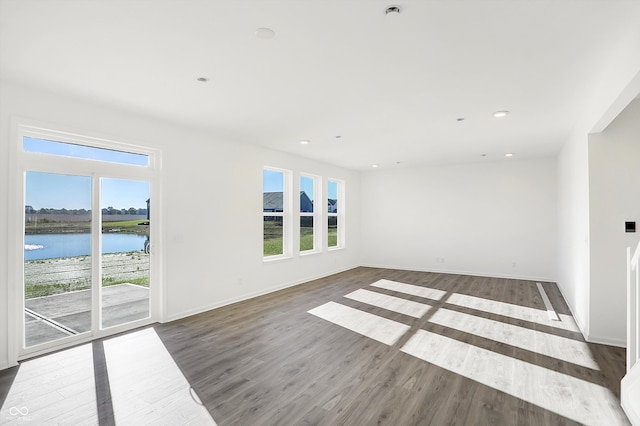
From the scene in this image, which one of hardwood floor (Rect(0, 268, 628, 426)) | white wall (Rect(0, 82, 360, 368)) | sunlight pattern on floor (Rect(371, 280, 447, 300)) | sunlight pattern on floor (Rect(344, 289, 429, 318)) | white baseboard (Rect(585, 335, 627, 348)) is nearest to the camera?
hardwood floor (Rect(0, 268, 628, 426))

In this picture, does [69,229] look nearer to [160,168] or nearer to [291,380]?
[160,168]

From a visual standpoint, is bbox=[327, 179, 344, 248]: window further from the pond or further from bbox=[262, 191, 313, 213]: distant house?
the pond

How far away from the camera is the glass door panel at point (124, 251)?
154 inches

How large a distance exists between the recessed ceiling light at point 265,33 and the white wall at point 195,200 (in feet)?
8.18

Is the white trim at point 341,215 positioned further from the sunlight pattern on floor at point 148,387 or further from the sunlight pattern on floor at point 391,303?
the sunlight pattern on floor at point 148,387

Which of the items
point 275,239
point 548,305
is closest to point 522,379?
point 548,305

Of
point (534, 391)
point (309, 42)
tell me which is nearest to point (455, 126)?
point (309, 42)

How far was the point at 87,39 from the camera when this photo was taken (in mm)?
2326

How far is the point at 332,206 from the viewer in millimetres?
8234

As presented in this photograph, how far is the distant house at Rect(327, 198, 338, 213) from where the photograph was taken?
26.6 feet

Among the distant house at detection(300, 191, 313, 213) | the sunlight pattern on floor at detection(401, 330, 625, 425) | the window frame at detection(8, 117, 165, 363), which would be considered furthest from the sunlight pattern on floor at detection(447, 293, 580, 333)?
the window frame at detection(8, 117, 165, 363)

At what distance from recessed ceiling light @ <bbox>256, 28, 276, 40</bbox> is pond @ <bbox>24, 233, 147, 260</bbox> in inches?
118

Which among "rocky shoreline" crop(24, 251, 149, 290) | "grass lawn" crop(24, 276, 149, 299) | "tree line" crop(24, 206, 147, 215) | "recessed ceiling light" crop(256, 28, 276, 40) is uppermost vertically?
"recessed ceiling light" crop(256, 28, 276, 40)

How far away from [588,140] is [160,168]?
5.07 m
